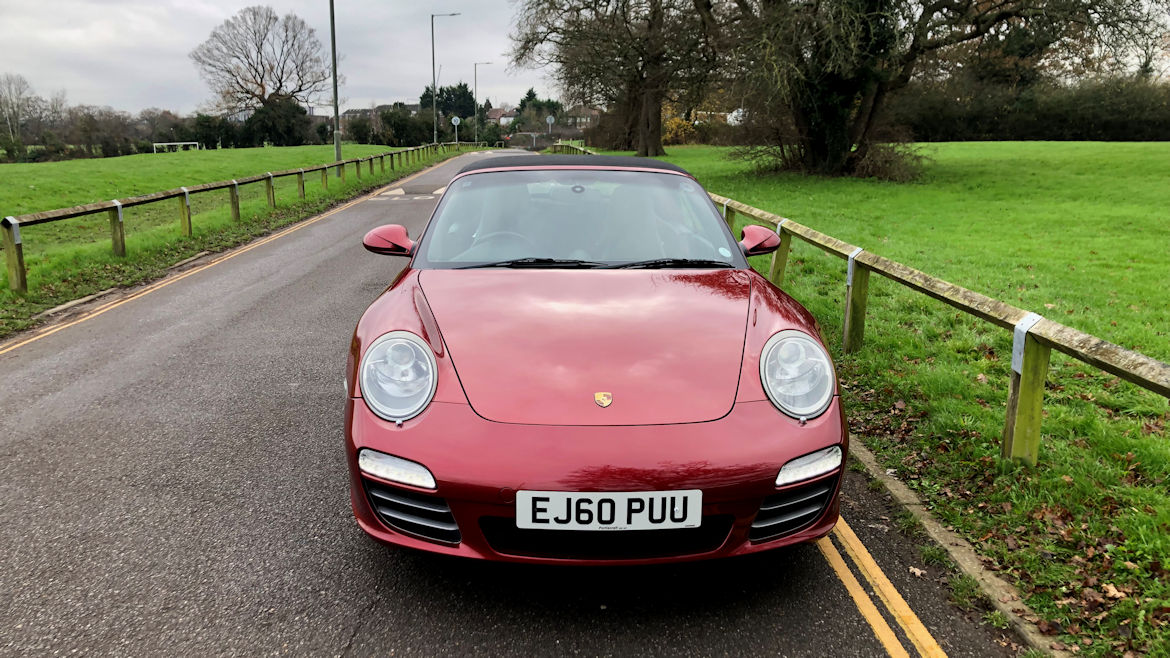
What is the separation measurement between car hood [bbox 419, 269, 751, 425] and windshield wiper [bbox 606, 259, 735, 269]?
11cm

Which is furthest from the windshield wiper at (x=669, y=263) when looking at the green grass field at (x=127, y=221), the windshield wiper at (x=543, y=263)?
the green grass field at (x=127, y=221)

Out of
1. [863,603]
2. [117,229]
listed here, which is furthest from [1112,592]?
[117,229]

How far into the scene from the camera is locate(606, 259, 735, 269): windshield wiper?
3.43 metres

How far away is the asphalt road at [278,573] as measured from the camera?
2.37m

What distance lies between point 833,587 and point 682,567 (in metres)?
0.55

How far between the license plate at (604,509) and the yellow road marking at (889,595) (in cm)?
89

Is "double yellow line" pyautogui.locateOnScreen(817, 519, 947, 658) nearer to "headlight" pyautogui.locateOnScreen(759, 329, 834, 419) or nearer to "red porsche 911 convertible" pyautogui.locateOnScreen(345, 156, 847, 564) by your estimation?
"red porsche 911 convertible" pyautogui.locateOnScreen(345, 156, 847, 564)

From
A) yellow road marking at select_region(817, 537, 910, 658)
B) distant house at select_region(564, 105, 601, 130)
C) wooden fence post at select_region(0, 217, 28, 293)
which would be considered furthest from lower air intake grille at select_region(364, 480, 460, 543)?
distant house at select_region(564, 105, 601, 130)

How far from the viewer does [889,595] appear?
8.68 feet

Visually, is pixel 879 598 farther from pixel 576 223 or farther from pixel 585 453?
pixel 576 223

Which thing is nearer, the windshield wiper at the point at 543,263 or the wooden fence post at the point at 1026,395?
the wooden fence post at the point at 1026,395

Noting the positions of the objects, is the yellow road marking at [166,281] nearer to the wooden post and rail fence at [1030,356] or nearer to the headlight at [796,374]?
the headlight at [796,374]

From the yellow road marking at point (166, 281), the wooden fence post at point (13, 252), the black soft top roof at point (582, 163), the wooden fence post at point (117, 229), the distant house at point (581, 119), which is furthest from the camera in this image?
the distant house at point (581, 119)

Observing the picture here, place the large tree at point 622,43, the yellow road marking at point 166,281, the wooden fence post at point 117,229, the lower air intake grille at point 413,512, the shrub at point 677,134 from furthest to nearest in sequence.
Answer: the shrub at point 677,134 < the large tree at point 622,43 < the wooden fence post at point 117,229 < the yellow road marking at point 166,281 < the lower air intake grille at point 413,512
